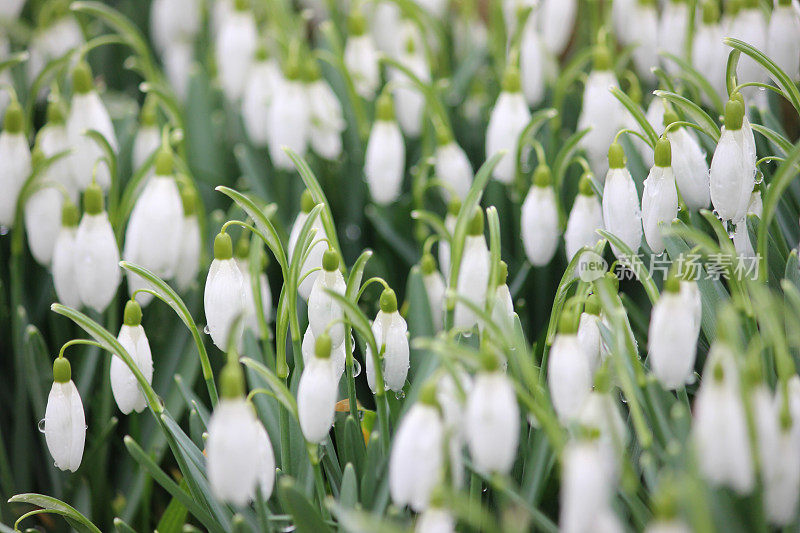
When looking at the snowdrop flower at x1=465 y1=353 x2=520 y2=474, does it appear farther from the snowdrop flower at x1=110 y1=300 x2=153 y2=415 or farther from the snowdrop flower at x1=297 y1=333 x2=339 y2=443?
the snowdrop flower at x1=110 y1=300 x2=153 y2=415

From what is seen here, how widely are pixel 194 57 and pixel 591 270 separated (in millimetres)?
1491

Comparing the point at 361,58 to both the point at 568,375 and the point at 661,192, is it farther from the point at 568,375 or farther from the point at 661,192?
the point at 568,375

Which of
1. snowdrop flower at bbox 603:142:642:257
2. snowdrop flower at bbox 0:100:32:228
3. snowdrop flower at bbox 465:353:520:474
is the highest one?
snowdrop flower at bbox 0:100:32:228

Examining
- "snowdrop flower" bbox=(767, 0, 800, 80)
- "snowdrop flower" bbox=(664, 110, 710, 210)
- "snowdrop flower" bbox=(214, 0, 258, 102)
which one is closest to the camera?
"snowdrop flower" bbox=(664, 110, 710, 210)

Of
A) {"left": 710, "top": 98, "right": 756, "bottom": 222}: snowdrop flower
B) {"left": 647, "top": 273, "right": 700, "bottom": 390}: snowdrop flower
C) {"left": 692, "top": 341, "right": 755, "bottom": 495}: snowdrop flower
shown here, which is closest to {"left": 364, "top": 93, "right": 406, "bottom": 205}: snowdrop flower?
{"left": 710, "top": 98, "right": 756, "bottom": 222}: snowdrop flower

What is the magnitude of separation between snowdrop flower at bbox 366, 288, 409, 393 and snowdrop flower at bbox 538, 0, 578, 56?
3.23ft

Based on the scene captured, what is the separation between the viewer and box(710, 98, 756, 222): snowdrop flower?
97cm

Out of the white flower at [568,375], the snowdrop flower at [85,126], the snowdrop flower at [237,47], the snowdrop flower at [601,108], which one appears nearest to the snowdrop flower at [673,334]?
the white flower at [568,375]

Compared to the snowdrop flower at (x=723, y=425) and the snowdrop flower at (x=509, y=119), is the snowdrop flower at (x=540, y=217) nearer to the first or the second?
the snowdrop flower at (x=509, y=119)

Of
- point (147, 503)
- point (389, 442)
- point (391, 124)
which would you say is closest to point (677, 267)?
point (389, 442)

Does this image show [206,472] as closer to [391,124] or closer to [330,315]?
[330,315]

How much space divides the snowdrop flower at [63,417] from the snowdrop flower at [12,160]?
1.53ft

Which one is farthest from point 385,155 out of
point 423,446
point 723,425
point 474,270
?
point 723,425

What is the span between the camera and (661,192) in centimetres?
100
